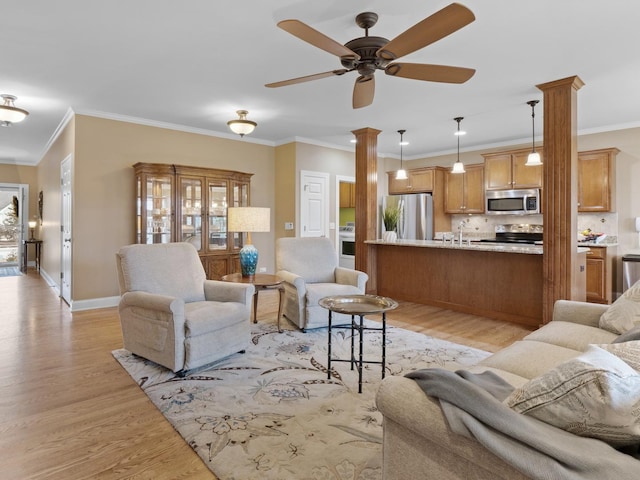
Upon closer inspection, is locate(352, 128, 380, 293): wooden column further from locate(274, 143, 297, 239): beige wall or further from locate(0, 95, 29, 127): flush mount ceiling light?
locate(0, 95, 29, 127): flush mount ceiling light

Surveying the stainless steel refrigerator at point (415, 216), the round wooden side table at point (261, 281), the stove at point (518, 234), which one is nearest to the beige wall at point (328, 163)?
the stainless steel refrigerator at point (415, 216)

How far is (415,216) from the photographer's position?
7.33 m

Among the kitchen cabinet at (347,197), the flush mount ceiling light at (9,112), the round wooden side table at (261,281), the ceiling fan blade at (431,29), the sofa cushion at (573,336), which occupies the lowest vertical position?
the sofa cushion at (573,336)

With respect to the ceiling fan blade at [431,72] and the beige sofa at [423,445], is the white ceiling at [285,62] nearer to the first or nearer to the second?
the ceiling fan blade at [431,72]

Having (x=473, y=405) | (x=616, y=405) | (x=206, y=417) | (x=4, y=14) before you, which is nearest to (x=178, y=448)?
(x=206, y=417)

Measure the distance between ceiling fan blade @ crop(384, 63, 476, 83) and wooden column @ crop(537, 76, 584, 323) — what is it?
1745 mm

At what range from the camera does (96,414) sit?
7.45 ft

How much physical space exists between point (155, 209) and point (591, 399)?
5180mm

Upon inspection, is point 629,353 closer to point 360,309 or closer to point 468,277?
point 360,309

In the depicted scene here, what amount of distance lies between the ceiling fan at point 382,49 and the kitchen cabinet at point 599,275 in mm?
3887

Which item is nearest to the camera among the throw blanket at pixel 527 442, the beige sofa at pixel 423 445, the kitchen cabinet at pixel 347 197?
the throw blanket at pixel 527 442

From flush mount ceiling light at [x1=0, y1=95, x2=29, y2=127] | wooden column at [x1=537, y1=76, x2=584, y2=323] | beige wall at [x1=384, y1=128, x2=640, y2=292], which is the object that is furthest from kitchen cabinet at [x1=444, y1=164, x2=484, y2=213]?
flush mount ceiling light at [x1=0, y1=95, x2=29, y2=127]

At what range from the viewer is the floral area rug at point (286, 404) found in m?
1.82

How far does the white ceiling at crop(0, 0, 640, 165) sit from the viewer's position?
8.59 ft
